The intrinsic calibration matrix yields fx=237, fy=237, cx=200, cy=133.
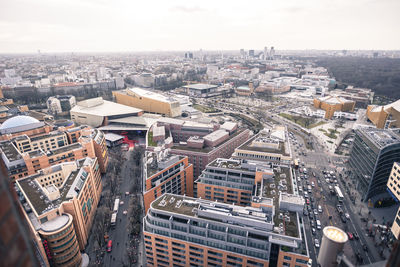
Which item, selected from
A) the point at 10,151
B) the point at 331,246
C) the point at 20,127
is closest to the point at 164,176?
the point at 331,246

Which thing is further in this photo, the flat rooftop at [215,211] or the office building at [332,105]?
the office building at [332,105]

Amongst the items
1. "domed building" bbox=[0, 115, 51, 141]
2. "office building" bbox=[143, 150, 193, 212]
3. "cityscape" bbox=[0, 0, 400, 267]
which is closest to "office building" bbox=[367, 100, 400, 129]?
"cityscape" bbox=[0, 0, 400, 267]

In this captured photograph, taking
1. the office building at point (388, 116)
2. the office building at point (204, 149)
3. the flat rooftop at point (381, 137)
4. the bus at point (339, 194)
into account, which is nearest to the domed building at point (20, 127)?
the office building at point (204, 149)

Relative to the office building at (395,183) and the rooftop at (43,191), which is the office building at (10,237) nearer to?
the rooftop at (43,191)

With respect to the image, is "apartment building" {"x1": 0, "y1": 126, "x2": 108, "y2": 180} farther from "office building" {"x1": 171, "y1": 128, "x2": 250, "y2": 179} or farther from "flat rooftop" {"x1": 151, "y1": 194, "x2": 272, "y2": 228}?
"flat rooftop" {"x1": 151, "y1": 194, "x2": 272, "y2": 228}

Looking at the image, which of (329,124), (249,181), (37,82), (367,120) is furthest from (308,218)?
(37,82)

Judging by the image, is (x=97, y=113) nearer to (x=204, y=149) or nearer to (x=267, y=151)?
(x=204, y=149)

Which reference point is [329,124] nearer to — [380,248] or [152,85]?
[380,248]
